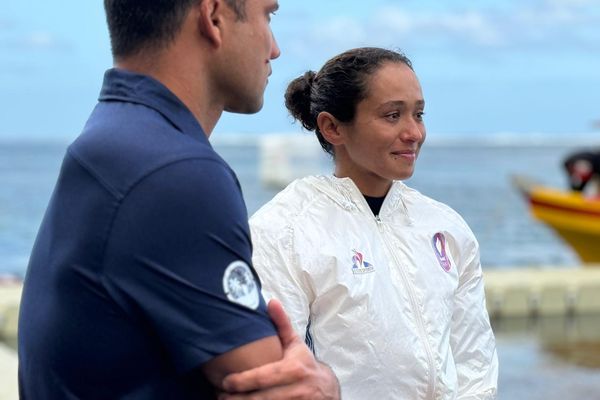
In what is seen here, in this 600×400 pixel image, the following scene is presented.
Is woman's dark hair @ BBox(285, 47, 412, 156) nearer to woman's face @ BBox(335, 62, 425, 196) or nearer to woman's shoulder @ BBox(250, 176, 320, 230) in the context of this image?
woman's face @ BBox(335, 62, 425, 196)

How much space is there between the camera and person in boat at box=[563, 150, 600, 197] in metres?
16.0

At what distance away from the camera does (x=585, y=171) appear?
52.9 ft

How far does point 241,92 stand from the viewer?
156 cm

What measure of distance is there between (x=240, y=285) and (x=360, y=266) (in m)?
1.08

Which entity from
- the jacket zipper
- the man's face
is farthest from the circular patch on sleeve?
the jacket zipper

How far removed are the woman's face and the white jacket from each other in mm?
90

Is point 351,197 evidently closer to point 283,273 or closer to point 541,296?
point 283,273

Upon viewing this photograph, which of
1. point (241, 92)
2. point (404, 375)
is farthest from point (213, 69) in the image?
point (404, 375)

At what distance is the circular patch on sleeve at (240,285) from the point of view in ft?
4.55

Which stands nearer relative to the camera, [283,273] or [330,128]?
[283,273]

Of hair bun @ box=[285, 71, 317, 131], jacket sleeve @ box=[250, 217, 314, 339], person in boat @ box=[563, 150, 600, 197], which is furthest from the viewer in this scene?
person in boat @ box=[563, 150, 600, 197]

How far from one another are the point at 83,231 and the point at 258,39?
360 millimetres

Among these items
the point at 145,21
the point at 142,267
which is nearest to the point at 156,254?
the point at 142,267

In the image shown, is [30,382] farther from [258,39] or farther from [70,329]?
[258,39]
